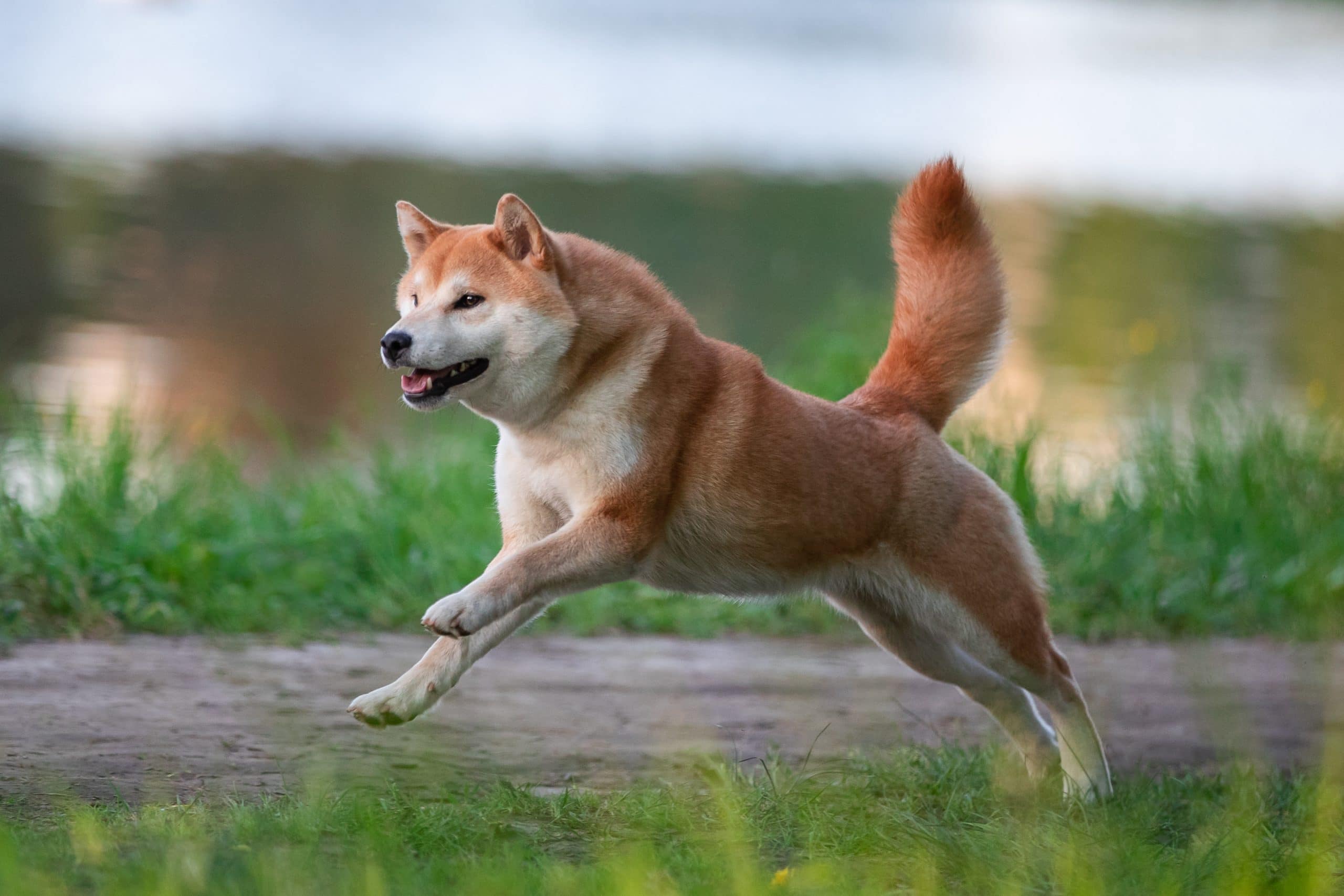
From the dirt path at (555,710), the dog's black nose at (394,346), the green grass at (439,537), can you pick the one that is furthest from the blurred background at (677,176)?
the dog's black nose at (394,346)

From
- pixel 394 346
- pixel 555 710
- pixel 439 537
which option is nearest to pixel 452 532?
pixel 439 537

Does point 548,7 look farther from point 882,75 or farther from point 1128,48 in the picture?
point 1128,48

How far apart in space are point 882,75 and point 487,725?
21.4 metres

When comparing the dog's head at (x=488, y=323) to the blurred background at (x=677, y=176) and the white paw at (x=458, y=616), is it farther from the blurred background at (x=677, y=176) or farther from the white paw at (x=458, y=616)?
the blurred background at (x=677, y=176)

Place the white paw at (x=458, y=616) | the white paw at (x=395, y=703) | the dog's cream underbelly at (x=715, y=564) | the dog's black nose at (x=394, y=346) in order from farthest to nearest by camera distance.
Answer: the dog's cream underbelly at (x=715, y=564) < the white paw at (x=395, y=703) < the dog's black nose at (x=394, y=346) < the white paw at (x=458, y=616)

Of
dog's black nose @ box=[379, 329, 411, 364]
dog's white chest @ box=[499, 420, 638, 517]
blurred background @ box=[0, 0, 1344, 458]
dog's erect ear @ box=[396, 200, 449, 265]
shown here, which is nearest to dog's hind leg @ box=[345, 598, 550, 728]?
dog's white chest @ box=[499, 420, 638, 517]

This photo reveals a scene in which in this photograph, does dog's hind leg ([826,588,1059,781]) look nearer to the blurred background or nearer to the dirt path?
the dirt path

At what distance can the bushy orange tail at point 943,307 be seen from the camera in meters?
4.49

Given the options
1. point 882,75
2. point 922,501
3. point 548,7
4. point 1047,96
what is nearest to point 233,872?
point 922,501

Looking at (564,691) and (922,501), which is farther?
(564,691)

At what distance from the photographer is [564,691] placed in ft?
17.1

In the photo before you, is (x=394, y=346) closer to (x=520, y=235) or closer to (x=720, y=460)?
(x=520, y=235)

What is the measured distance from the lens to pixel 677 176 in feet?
54.0

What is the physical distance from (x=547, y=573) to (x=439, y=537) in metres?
2.66
